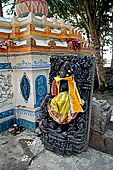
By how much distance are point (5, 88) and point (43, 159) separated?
196 centimetres

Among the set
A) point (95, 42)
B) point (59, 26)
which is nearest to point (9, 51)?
point (59, 26)

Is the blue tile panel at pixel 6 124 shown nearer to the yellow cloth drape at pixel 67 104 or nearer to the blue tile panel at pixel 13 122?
the blue tile panel at pixel 13 122

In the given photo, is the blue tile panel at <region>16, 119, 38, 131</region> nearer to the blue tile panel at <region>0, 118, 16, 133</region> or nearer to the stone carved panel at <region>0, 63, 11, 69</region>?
the blue tile panel at <region>0, 118, 16, 133</region>

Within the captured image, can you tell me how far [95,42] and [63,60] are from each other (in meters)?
6.29

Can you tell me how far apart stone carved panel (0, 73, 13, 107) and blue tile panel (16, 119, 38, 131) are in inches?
28.3

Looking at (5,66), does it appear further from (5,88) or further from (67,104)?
(67,104)

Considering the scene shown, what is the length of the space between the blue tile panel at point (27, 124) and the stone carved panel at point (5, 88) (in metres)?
0.72

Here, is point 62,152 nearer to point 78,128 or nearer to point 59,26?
point 78,128

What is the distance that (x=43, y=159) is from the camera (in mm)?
2729

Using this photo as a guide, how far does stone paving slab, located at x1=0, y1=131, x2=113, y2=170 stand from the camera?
99.7 inches

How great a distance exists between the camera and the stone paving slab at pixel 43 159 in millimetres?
2531

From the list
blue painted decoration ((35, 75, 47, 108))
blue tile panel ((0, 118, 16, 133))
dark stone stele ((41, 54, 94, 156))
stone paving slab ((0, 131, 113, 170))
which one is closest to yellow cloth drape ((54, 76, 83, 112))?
dark stone stele ((41, 54, 94, 156))

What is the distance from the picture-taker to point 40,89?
12.2 ft

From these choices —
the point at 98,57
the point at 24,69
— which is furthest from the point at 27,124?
the point at 98,57
